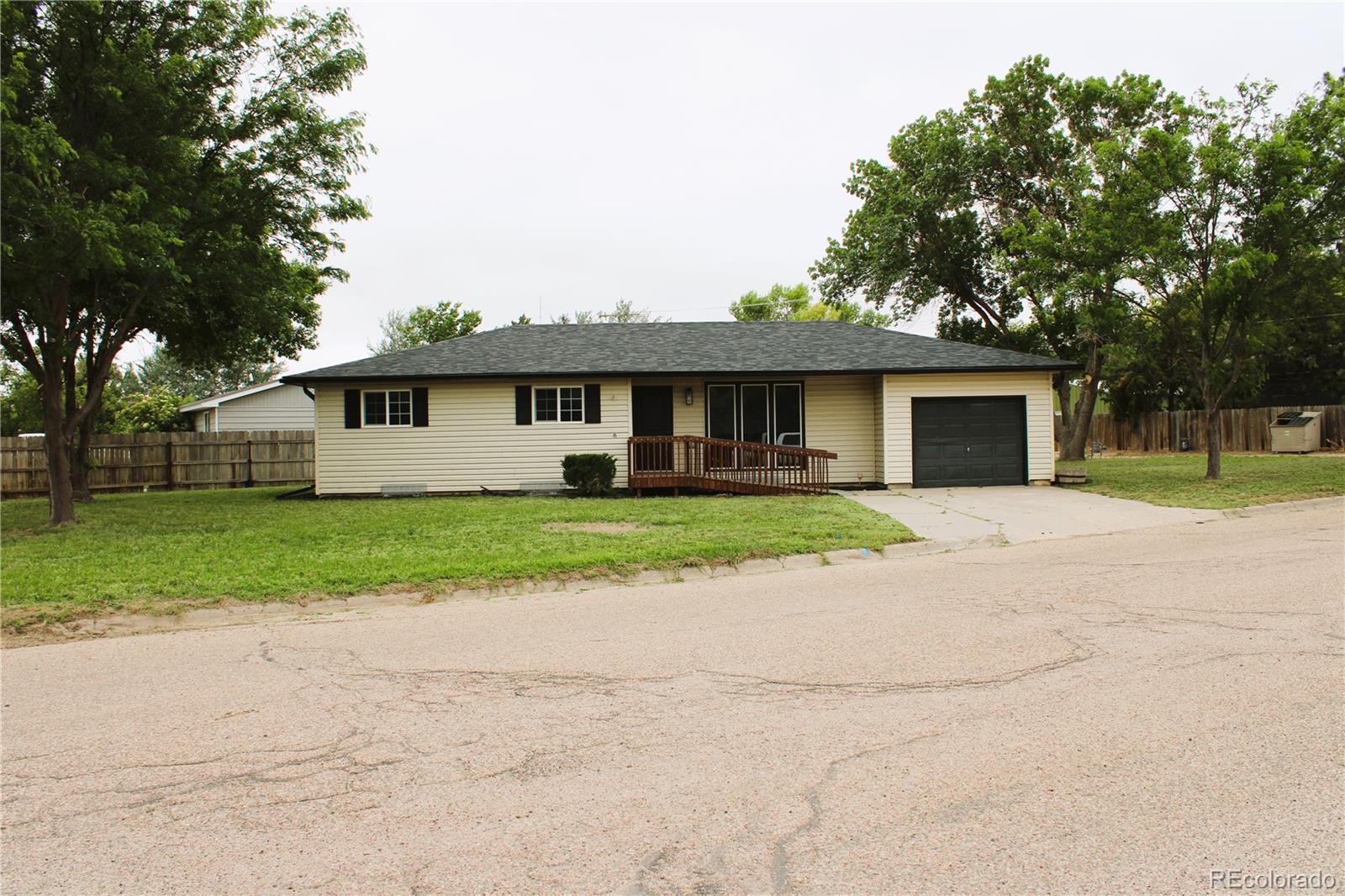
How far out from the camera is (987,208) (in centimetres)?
3434

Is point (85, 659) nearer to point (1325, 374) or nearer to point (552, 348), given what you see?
point (552, 348)

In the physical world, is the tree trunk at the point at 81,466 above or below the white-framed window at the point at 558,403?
below

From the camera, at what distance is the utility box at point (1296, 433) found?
31109 millimetres

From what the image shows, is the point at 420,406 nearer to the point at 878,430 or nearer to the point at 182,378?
the point at 878,430

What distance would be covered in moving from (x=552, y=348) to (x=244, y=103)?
9.42 m

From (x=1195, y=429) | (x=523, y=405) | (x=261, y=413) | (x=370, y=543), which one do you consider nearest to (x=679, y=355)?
(x=523, y=405)

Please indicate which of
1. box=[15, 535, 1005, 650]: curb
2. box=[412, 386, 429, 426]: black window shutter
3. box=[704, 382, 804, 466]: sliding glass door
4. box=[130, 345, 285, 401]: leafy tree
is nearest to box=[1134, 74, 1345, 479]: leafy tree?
box=[704, 382, 804, 466]: sliding glass door

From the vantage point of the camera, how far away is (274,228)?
55.1 feet

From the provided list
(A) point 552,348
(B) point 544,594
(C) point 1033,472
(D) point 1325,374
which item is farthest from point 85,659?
(D) point 1325,374

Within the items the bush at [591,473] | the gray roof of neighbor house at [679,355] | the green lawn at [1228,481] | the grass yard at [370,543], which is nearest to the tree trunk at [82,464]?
the grass yard at [370,543]

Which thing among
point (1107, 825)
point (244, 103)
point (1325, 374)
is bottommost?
point (1107, 825)

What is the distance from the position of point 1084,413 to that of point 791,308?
37642 mm

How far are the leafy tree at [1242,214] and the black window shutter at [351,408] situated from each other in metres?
18.3

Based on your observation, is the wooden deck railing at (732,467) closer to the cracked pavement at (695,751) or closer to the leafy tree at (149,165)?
the leafy tree at (149,165)
